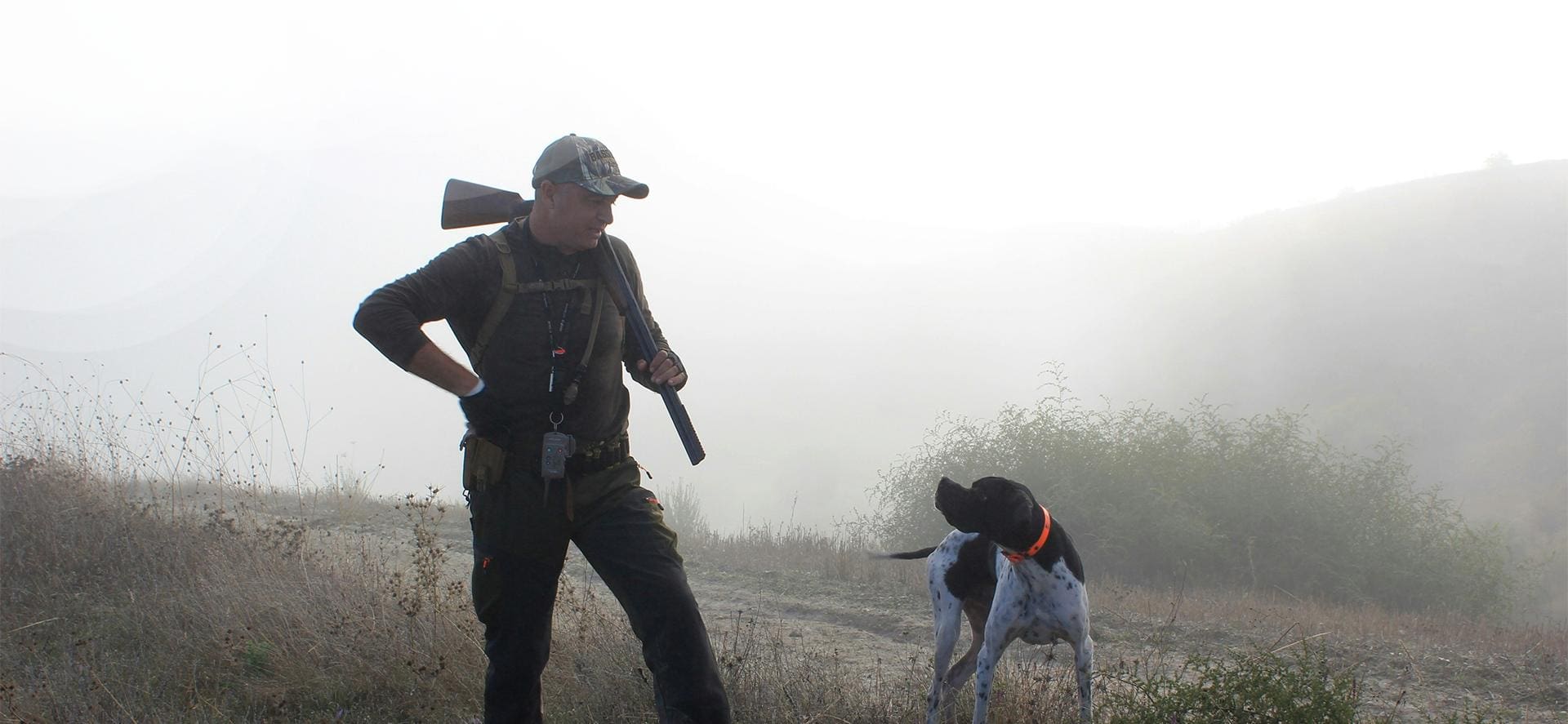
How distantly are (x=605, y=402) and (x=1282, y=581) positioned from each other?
15231 mm

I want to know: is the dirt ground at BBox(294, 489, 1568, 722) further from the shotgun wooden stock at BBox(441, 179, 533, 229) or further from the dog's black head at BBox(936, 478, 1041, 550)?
the shotgun wooden stock at BBox(441, 179, 533, 229)

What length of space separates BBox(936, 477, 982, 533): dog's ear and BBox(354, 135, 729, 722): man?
133 cm

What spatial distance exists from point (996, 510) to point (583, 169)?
7.13 feet

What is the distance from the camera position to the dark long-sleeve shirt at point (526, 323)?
340cm

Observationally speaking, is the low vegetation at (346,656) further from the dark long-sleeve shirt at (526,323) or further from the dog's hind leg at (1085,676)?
the dark long-sleeve shirt at (526,323)

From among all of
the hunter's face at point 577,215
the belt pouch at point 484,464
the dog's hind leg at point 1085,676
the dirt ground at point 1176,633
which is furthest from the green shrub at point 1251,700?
the hunter's face at point 577,215

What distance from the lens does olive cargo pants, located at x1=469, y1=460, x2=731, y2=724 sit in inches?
132

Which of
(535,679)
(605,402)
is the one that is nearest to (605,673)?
(535,679)

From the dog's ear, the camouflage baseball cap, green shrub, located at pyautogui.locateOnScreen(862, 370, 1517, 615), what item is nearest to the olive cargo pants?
the camouflage baseball cap

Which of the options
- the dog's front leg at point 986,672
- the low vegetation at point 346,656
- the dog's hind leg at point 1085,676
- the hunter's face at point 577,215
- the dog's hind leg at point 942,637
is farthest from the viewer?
the dog's hind leg at point 942,637

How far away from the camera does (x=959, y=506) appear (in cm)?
428

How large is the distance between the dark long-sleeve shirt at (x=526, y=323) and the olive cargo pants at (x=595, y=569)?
0.68 ft

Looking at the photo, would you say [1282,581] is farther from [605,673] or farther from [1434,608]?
[605,673]

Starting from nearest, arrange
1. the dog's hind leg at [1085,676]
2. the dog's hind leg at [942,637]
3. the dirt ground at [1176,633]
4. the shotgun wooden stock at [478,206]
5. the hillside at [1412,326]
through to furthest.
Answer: the shotgun wooden stock at [478,206]
the dog's hind leg at [1085,676]
the dog's hind leg at [942,637]
the dirt ground at [1176,633]
the hillside at [1412,326]
